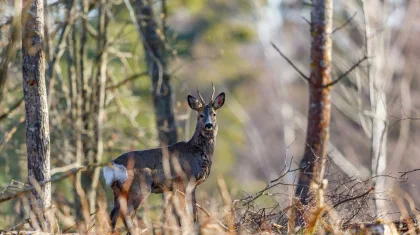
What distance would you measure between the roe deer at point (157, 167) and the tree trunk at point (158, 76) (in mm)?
3664

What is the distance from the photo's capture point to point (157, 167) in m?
8.89

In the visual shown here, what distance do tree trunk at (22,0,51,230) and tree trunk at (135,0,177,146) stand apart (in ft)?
19.9

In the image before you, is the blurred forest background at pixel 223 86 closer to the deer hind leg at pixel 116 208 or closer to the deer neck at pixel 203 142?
the deer neck at pixel 203 142

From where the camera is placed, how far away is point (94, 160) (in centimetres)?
1426

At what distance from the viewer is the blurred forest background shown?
13.1 m

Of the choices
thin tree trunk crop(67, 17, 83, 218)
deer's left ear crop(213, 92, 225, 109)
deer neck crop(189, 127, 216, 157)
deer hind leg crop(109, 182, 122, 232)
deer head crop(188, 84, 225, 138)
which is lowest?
deer hind leg crop(109, 182, 122, 232)

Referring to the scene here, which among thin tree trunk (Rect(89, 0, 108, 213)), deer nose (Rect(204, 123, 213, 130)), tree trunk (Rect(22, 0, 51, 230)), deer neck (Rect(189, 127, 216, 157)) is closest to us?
tree trunk (Rect(22, 0, 51, 230))

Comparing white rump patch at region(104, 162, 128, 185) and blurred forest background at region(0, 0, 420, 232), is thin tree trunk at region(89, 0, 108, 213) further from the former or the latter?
white rump patch at region(104, 162, 128, 185)

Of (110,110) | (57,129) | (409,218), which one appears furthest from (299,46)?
(409,218)

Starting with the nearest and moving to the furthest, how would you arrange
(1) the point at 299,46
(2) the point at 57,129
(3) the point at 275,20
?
(2) the point at 57,129 < (3) the point at 275,20 < (1) the point at 299,46

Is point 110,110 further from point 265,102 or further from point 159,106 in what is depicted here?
point 265,102

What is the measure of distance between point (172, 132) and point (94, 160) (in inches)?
60.1

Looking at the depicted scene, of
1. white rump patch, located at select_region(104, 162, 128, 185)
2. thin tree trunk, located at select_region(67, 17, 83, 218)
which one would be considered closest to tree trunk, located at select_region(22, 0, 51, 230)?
white rump patch, located at select_region(104, 162, 128, 185)

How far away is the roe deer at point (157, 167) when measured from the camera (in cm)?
855
